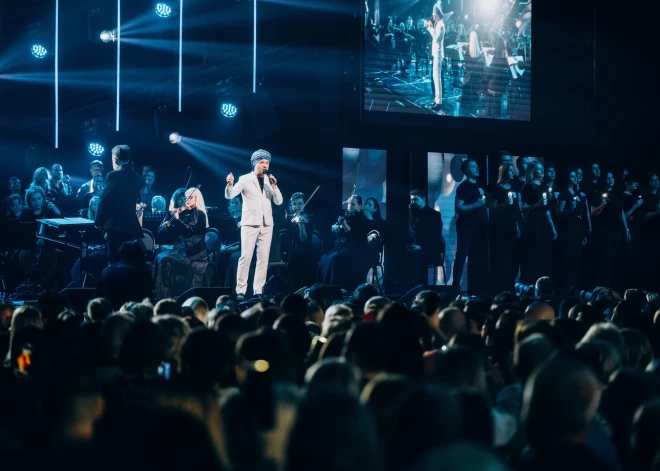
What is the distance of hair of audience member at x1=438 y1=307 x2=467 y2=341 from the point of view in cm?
532

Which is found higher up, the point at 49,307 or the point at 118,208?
the point at 118,208

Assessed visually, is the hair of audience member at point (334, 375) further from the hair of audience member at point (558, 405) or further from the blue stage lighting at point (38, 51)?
the blue stage lighting at point (38, 51)

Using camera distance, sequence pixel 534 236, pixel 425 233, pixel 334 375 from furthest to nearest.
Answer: pixel 534 236 < pixel 425 233 < pixel 334 375

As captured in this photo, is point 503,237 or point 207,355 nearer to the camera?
point 207,355

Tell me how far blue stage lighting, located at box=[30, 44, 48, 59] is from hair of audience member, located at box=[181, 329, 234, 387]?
1170 centimetres

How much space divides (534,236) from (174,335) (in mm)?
10199

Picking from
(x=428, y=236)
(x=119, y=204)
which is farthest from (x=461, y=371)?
(x=428, y=236)

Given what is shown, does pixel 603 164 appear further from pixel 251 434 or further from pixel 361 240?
pixel 251 434

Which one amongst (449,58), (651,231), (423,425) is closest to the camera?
(423,425)

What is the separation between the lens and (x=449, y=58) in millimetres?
14648

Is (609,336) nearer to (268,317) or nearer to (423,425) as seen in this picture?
(268,317)

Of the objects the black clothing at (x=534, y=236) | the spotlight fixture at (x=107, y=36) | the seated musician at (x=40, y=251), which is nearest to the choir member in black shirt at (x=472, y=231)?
the black clothing at (x=534, y=236)

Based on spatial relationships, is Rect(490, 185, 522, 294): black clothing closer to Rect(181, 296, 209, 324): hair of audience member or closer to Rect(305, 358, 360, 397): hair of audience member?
Rect(181, 296, 209, 324): hair of audience member

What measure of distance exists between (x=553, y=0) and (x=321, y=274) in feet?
22.2
